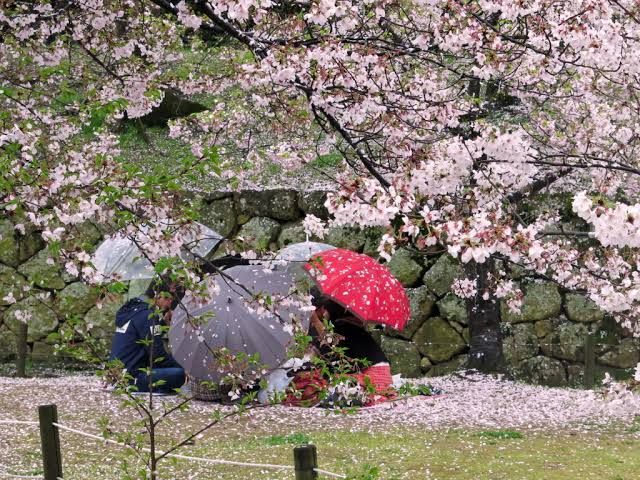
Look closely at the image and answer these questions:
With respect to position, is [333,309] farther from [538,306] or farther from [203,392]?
[538,306]

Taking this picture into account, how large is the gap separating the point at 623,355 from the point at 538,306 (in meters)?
1.24

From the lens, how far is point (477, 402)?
29.0 ft

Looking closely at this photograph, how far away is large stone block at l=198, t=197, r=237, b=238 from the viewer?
41.5 feet

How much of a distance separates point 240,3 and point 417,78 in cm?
261

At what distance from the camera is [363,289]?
828 cm

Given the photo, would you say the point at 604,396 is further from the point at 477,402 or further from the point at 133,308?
the point at 133,308

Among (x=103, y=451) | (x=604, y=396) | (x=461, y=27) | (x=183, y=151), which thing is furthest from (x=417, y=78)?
(x=183, y=151)

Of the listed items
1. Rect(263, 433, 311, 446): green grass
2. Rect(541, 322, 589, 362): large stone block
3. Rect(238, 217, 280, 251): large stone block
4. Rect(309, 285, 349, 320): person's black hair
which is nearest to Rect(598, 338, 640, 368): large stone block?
Rect(541, 322, 589, 362): large stone block

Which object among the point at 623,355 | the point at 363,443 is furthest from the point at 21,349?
the point at 623,355

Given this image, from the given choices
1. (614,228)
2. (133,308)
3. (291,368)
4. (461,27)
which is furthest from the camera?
(133,308)

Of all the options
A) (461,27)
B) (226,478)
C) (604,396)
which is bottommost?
(226,478)

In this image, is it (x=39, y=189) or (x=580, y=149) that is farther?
(x=580, y=149)

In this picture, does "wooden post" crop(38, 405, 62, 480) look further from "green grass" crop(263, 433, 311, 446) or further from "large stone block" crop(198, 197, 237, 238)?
"large stone block" crop(198, 197, 237, 238)

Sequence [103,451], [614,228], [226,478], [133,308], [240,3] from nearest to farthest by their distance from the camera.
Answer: [614,228], [240,3], [226,478], [103,451], [133,308]
